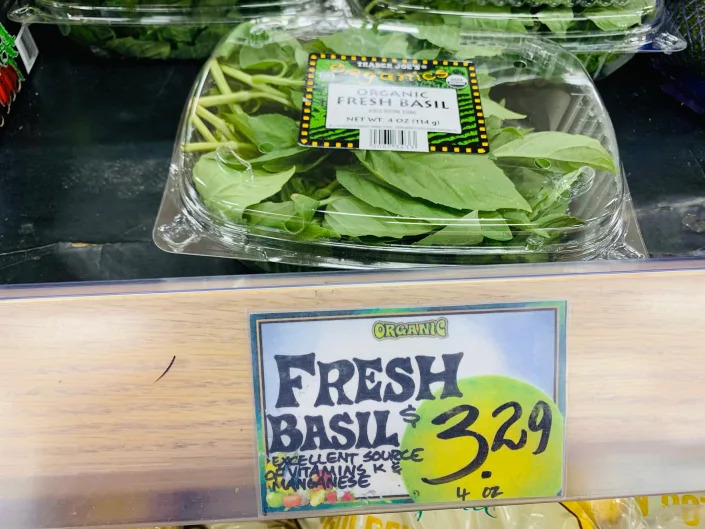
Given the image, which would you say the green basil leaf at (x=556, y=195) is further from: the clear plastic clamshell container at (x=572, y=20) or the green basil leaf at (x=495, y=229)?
the clear plastic clamshell container at (x=572, y=20)

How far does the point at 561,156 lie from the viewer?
26.4 inches

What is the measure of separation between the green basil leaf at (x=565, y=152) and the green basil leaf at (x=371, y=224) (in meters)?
0.12

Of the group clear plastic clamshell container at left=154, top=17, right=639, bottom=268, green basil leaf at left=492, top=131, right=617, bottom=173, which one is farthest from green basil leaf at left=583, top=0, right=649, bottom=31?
green basil leaf at left=492, top=131, right=617, bottom=173

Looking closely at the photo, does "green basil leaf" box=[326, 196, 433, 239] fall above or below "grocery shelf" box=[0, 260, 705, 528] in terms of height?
above

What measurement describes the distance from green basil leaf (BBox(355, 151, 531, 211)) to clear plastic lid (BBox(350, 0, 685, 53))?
296 millimetres

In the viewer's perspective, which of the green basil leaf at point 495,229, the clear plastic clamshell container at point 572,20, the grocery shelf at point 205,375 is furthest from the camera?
the clear plastic clamshell container at point 572,20

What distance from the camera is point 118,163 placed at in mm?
787

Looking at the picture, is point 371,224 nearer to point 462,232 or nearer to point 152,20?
point 462,232

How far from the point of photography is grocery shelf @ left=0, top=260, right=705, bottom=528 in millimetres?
495

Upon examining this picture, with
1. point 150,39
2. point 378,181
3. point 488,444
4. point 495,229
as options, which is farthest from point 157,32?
point 488,444

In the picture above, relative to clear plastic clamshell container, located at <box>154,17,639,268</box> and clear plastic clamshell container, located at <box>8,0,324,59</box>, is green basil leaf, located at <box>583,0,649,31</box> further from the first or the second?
clear plastic clamshell container, located at <box>8,0,324,59</box>

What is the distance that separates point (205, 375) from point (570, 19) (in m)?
0.66

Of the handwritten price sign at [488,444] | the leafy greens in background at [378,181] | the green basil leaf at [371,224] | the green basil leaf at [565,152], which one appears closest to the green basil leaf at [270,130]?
the leafy greens in background at [378,181]

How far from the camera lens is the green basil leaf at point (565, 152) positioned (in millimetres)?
668
